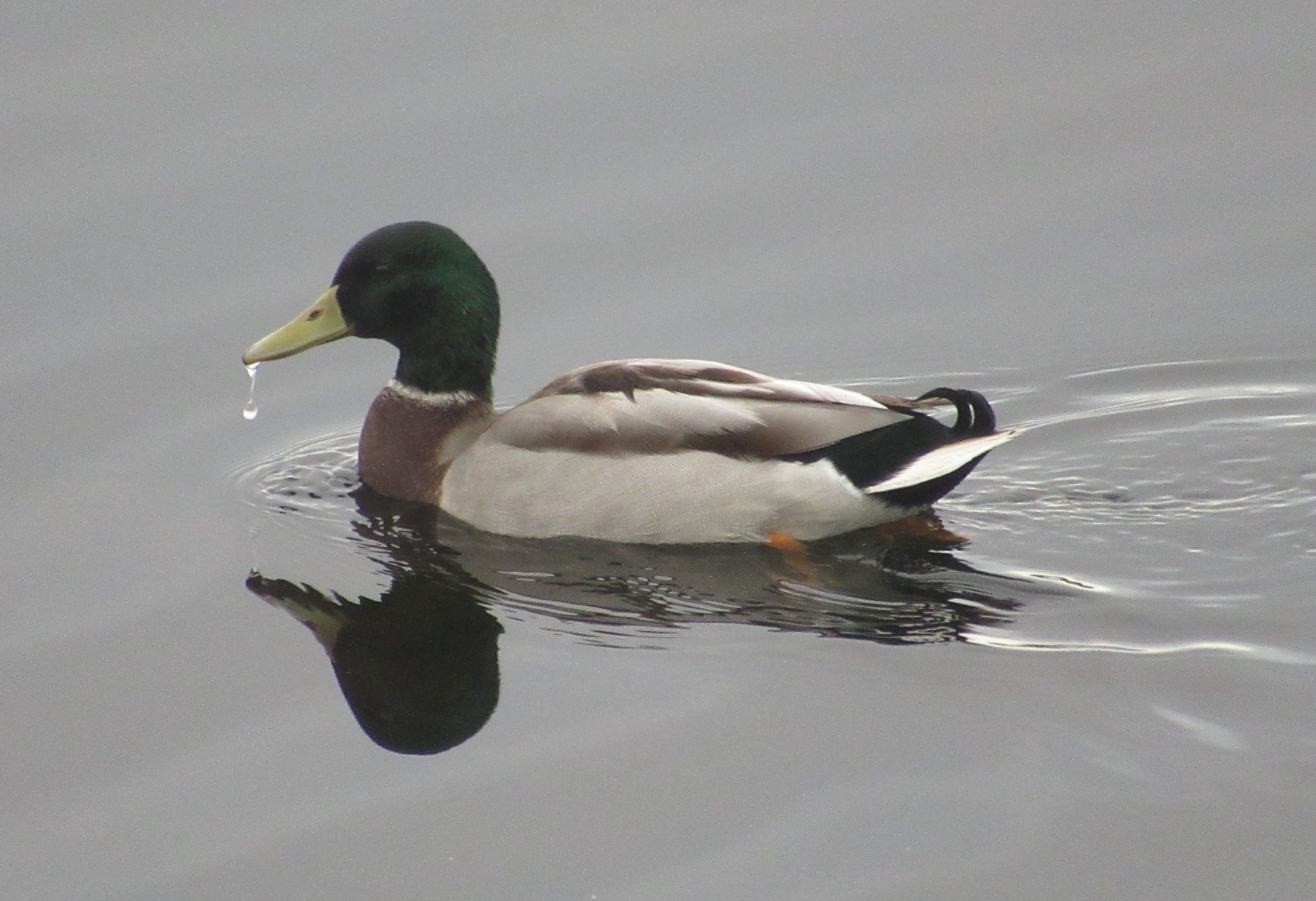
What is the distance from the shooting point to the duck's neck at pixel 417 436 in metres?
7.70

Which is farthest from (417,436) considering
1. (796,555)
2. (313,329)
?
(796,555)

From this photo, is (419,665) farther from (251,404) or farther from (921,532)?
(251,404)

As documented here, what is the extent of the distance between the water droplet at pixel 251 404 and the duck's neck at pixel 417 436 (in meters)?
0.55

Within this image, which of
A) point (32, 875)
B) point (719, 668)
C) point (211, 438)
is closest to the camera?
point (32, 875)

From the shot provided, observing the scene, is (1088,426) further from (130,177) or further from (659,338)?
(130,177)

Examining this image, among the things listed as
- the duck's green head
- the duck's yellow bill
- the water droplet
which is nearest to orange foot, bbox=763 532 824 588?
the duck's green head

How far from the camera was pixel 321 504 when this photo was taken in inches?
307

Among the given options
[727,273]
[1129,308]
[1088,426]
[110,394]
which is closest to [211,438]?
[110,394]

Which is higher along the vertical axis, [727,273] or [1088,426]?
[727,273]

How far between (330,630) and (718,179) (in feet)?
15.0

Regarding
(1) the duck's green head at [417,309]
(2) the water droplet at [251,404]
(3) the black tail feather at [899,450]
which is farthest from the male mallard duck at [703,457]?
(2) the water droplet at [251,404]

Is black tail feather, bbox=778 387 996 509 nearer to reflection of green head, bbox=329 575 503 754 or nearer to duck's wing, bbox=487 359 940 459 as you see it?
duck's wing, bbox=487 359 940 459

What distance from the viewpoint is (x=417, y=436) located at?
25.5ft

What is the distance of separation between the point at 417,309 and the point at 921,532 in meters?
2.40
